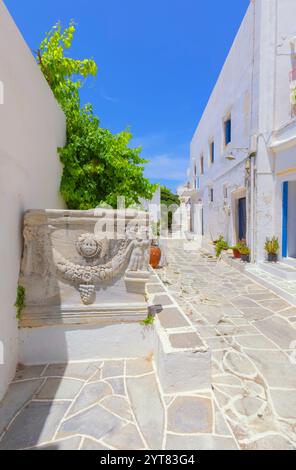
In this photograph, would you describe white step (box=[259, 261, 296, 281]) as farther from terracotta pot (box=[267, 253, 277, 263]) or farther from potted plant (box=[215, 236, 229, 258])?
potted plant (box=[215, 236, 229, 258])

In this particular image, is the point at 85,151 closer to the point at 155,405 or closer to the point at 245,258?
the point at 155,405

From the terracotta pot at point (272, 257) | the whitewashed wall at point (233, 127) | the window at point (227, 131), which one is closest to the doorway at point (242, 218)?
the whitewashed wall at point (233, 127)

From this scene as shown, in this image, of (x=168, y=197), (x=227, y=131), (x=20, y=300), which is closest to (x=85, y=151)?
(x=20, y=300)

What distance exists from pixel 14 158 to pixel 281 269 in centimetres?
641

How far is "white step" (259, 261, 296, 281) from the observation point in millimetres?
5777

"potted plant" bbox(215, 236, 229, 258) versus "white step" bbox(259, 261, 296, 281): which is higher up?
"potted plant" bbox(215, 236, 229, 258)

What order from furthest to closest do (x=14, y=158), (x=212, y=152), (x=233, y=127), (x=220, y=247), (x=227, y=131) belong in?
(x=212, y=152)
(x=227, y=131)
(x=220, y=247)
(x=233, y=127)
(x=14, y=158)

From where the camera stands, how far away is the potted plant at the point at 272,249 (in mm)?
7004

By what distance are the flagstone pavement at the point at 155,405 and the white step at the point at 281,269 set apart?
2.79m

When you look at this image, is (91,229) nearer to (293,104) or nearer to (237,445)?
(237,445)

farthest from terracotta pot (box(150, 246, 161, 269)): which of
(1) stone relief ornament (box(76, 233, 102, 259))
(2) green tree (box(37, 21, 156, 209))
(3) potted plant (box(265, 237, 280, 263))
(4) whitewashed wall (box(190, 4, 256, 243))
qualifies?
(1) stone relief ornament (box(76, 233, 102, 259))

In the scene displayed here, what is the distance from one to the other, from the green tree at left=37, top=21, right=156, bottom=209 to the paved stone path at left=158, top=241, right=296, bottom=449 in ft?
9.06

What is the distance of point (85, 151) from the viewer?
5.10 metres
